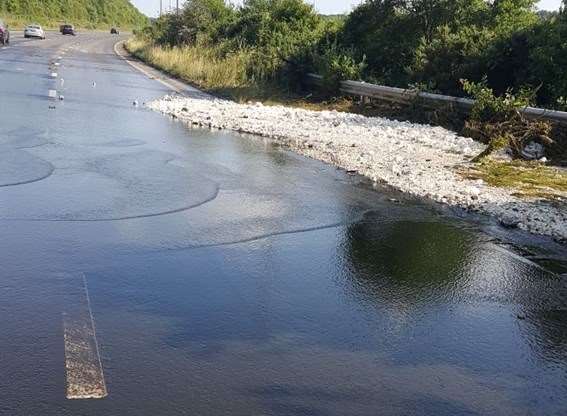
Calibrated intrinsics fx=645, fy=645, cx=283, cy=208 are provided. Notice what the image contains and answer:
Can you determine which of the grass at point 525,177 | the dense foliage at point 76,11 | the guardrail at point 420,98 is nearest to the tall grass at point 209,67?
the guardrail at point 420,98

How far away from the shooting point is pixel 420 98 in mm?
17688

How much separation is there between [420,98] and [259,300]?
43.3ft

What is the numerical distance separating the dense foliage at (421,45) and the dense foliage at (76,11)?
76.1m

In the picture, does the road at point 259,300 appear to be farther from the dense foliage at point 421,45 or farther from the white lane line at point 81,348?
the dense foliage at point 421,45

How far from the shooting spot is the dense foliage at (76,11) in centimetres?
9994

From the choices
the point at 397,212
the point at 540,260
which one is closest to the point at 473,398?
the point at 540,260

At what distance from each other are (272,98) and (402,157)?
36.5 ft

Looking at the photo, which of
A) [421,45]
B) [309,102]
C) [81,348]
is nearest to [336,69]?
[309,102]

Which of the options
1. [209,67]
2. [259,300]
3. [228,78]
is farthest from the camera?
[209,67]

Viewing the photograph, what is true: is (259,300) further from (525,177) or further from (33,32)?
(33,32)

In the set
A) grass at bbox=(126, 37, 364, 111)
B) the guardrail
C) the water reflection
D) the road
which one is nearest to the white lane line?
the road

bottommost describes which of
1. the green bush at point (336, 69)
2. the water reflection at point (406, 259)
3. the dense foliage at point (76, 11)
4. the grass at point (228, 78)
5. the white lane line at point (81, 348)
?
the water reflection at point (406, 259)

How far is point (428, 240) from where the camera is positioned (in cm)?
784

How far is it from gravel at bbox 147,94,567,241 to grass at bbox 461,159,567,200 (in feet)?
1.14
